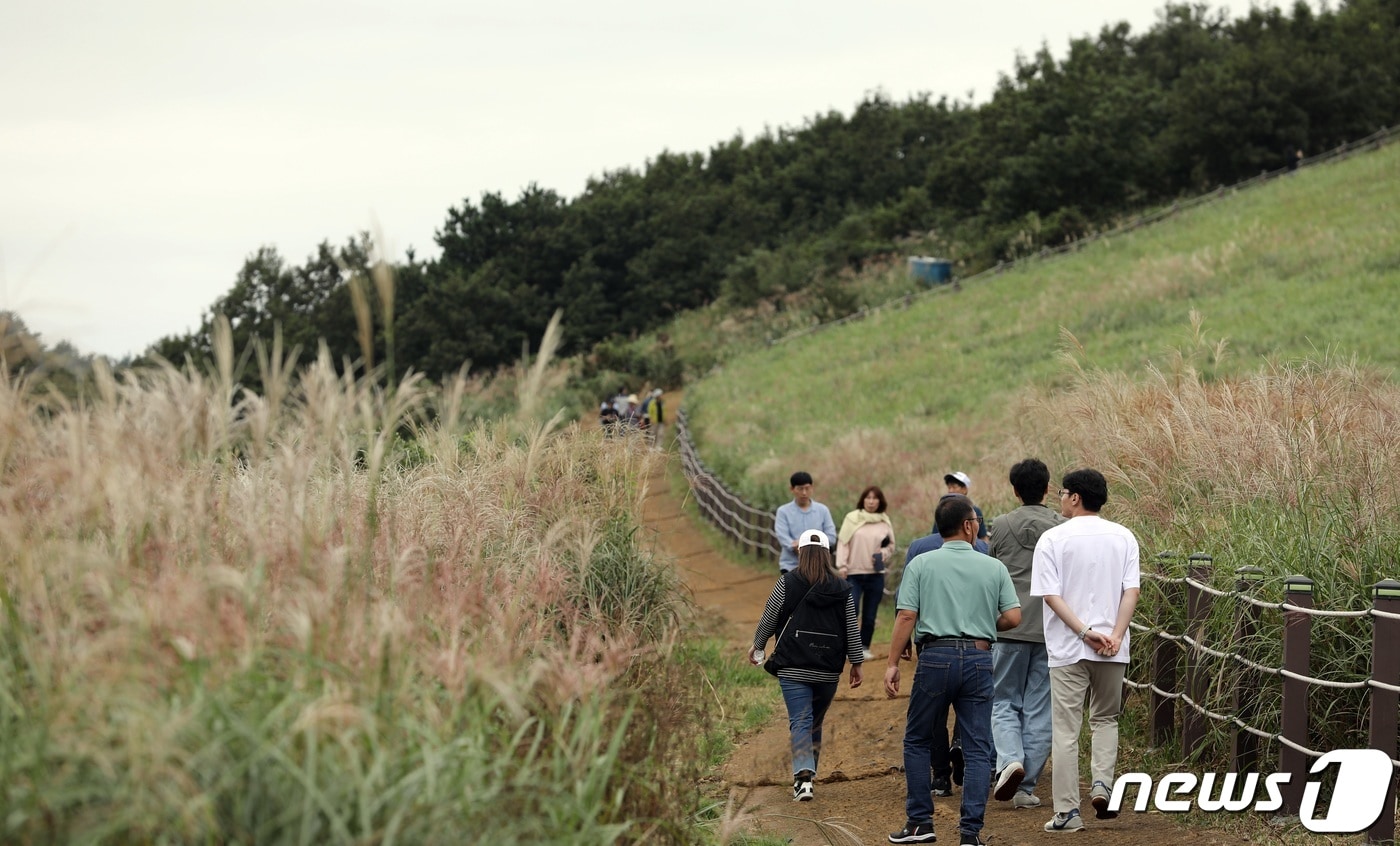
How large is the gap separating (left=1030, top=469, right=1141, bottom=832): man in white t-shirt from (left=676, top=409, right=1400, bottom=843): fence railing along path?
0.60 m

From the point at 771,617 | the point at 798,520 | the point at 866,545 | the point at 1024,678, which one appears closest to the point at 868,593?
the point at 866,545

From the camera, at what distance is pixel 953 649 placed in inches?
294

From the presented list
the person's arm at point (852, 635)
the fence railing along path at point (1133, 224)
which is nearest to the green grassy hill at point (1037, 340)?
the fence railing along path at point (1133, 224)

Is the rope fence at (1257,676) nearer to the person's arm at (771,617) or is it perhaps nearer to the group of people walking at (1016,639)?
the group of people walking at (1016,639)

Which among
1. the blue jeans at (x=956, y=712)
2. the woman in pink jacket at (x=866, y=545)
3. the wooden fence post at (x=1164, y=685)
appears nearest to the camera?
the blue jeans at (x=956, y=712)

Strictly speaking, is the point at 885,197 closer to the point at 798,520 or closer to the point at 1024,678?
the point at 798,520

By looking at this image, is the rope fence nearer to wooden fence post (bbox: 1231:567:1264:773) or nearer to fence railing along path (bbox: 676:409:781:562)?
wooden fence post (bbox: 1231:567:1264:773)

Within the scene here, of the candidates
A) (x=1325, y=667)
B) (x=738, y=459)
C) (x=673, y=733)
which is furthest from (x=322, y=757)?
(x=738, y=459)

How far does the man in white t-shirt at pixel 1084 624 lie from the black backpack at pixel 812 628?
4.75ft

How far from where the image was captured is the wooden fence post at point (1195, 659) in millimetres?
8008

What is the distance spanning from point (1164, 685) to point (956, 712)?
6.30 ft

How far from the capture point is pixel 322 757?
3.66 m

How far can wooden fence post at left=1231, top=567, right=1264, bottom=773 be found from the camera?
7523 mm

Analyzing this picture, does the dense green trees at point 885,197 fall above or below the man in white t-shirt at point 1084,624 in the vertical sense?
above
